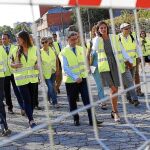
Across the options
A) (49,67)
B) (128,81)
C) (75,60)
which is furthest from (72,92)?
(49,67)

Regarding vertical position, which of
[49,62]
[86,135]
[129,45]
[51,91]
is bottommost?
[86,135]

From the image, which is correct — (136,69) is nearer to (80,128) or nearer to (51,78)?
(51,78)

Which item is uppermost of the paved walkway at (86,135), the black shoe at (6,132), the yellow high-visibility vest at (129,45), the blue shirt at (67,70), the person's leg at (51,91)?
the yellow high-visibility vest at (129,45)

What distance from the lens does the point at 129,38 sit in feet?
26.2

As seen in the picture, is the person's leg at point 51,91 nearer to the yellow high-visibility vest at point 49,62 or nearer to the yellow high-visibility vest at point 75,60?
the yellow high-visibility vest at point 49,62

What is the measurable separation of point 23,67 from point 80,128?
1.30 meters

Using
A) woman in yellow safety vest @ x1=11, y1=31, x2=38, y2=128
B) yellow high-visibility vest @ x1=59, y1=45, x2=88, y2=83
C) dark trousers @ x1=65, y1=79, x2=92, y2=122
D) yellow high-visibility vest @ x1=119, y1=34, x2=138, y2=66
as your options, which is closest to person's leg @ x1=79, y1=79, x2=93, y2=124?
dark trousers @ x1=65, y1=79, x2=92, y2=122

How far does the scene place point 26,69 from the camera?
258 inches

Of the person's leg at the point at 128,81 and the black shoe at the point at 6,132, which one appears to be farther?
the person's leg at the point at 128,81

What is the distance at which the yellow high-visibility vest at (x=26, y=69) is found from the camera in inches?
251

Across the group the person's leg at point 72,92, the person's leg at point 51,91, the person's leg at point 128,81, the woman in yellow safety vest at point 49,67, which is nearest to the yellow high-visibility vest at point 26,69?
the person's leg at point 72,92

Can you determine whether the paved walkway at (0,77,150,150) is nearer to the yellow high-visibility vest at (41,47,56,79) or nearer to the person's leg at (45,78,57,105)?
the person's leg at (45,78,57,105)

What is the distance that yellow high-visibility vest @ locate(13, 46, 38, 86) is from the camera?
638cm

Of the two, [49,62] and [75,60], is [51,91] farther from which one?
[75,60]
